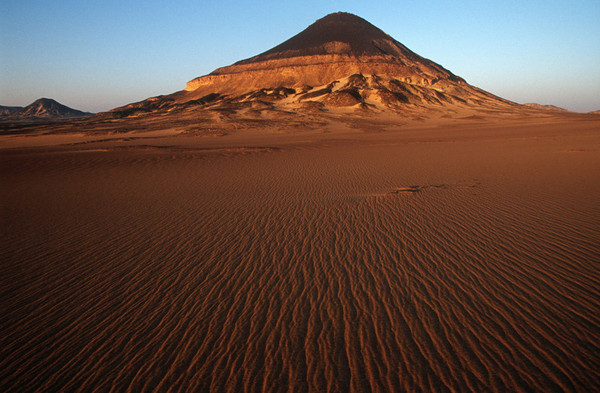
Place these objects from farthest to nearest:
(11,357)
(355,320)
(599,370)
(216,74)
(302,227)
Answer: (216,74) < (302,227) < (355,320) < (11,357) < (599,370)

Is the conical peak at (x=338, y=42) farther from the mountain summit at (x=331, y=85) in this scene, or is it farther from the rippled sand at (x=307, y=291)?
the rippled sand at (x=307, y=291)

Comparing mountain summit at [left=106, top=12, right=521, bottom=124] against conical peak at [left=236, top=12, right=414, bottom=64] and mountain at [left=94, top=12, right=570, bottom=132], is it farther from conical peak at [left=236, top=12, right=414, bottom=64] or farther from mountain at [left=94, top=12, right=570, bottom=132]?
mountain at [left=94, top=12, right=570, bottom=132]

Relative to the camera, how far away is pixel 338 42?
10300 centimetres

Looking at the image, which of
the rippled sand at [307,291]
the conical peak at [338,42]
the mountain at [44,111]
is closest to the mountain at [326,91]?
the conical peak at [338,42]

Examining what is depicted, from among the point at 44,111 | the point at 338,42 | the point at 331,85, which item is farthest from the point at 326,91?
the point at 44,111

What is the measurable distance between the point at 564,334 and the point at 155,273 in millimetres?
5596

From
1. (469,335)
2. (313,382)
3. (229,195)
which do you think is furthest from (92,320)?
(229,195)

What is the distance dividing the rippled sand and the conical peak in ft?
312

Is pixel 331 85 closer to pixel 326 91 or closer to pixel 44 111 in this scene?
pixel 326 91

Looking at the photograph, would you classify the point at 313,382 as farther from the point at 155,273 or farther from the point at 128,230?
the point at 128,230

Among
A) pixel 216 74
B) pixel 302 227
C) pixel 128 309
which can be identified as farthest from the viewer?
→ pixel 216 74

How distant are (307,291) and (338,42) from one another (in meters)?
113

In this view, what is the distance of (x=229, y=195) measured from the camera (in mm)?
9906

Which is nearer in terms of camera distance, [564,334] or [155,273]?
[564,334]
